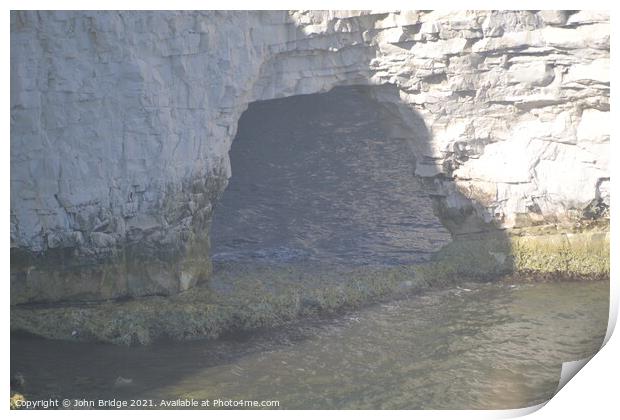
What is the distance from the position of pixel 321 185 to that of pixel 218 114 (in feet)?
19.5

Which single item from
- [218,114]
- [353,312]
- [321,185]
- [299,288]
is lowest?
[353,312]

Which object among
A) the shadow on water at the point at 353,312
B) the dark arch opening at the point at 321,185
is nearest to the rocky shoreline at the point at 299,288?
the shadow on water at the point at 353,312

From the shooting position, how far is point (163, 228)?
47.1ft

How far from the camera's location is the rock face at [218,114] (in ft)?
44.0

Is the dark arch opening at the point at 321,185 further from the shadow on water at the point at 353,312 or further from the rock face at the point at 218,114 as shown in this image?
the rock face at the point at 218,114

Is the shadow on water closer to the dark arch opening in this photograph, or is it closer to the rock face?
the dark arch opening

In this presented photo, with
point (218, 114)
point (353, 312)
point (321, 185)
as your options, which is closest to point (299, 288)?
point (353, 312)

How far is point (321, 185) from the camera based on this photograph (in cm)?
2020

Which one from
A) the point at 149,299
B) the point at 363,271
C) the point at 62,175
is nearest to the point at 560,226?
the point at 363,271

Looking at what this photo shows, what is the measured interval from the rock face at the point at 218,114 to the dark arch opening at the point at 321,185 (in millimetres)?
2913

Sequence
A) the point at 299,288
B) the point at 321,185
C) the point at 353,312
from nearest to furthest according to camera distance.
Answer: the point at 353,312, the point at 299,288, the point at 321,185

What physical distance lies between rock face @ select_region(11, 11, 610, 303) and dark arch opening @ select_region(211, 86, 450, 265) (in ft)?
9.56

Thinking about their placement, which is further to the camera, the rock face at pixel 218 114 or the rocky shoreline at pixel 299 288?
the rocky shoreline at pixel 299 288

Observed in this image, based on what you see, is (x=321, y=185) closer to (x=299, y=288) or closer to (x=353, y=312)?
(x=299, y=288)
